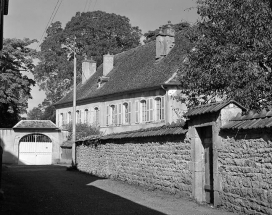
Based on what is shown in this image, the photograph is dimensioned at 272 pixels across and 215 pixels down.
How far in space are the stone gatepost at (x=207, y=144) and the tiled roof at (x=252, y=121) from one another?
30 cm

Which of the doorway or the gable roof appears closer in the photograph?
the doorway

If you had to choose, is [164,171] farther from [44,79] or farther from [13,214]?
[44,79]

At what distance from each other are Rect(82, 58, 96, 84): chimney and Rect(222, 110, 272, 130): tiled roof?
3340 cm

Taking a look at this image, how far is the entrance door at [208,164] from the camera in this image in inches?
415

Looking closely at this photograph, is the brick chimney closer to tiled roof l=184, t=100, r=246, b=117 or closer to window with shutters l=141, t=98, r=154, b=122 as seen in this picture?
window with shutters l=141, t=98, r=154, b=122

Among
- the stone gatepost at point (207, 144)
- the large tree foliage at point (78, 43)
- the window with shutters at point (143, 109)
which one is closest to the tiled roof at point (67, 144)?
the window with shutters at point (143, 109)

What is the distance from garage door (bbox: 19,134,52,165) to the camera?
3631 cm

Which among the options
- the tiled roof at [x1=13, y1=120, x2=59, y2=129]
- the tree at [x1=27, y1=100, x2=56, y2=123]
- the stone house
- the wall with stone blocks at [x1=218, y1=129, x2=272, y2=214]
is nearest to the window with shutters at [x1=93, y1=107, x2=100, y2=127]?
the tiled roof at [x1=13, y1=120, x2=59, y2=129]

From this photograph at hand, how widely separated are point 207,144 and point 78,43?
34.1 metres

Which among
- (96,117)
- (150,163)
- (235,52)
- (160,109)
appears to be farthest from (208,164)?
(96,117)

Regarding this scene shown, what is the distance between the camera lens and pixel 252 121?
29.0 ft

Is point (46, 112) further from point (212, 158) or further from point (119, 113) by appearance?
point (212, 158)

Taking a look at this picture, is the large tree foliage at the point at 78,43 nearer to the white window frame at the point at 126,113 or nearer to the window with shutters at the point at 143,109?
the white window frame at the point at 126,113

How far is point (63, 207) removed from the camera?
1016 centimetres
